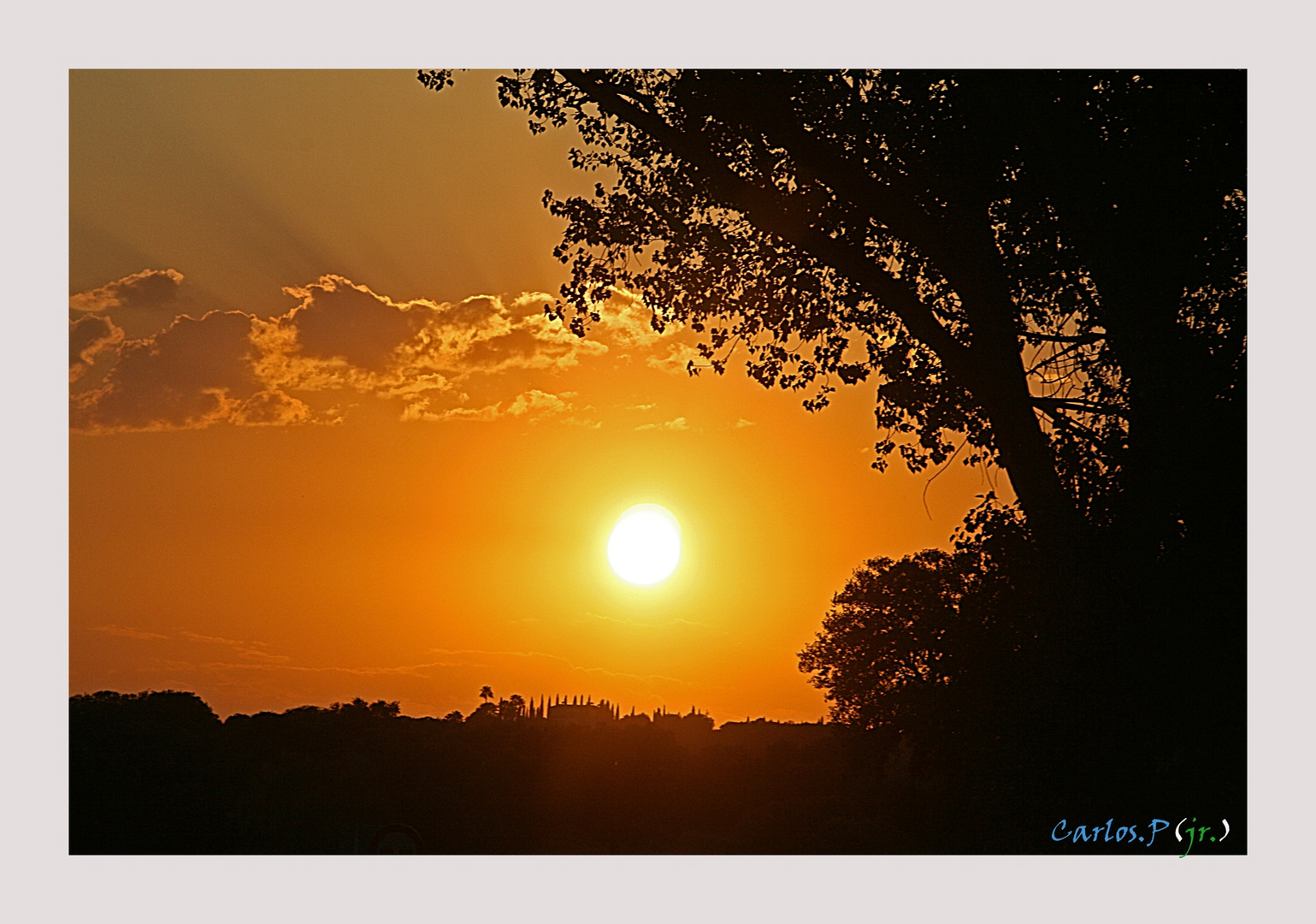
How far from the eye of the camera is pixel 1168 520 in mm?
9539

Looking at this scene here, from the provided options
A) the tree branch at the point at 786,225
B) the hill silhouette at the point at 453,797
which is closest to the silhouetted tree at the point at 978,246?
the tree branch at the point at 786,225

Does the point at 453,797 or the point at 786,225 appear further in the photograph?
the point at 453,797

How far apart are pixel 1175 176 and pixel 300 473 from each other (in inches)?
421

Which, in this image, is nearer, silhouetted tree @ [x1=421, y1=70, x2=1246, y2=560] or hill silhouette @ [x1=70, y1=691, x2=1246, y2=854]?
silhouetted tree @ [x1=421, y1=70, x2=1246, y2=560]

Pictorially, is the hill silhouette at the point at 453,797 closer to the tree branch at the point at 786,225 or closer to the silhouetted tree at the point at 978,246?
the silhouetted tree at the point at 978,246

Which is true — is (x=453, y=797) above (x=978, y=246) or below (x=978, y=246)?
below

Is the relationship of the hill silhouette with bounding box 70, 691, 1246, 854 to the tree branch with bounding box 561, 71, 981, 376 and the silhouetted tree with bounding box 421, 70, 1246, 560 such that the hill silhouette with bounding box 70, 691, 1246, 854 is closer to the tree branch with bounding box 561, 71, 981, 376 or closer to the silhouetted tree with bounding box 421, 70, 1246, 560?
the silhouetted tree with bounding box 421, 70, 1246, 560

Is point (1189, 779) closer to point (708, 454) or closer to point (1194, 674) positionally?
point (1194, 674)

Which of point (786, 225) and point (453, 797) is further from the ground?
point (786, 225)

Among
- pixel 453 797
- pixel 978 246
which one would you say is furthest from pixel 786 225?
pixel 453 797

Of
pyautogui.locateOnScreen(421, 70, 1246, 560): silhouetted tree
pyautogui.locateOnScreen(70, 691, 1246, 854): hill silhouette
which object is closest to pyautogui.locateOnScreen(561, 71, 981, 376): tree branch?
pyautogui.locateOnScreen(421, 70, 1246, 560): silhouetted tree

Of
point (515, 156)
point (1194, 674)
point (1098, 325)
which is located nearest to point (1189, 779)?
point (1194, 674)

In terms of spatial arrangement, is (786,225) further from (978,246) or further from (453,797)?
(453,797)

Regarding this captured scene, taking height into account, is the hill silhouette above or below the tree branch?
below
